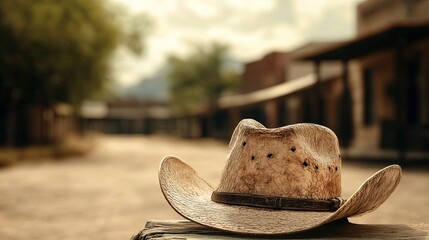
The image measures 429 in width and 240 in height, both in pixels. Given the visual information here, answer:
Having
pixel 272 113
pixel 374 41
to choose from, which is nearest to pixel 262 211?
pixel 374 41

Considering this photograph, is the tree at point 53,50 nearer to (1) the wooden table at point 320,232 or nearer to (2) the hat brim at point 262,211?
(2) the hat brim at point 262,211

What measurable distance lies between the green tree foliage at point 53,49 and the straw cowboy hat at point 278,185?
16.0 metres

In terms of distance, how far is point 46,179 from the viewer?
11.4 meters

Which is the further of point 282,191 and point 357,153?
point 357,153

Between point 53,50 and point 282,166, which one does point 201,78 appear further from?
point 282,166

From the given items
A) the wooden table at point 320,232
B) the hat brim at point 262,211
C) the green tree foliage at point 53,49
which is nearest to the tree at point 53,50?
the green tree foliage at point 53,49

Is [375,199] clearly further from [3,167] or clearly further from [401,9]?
[401,9]

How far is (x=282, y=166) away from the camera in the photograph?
216cm

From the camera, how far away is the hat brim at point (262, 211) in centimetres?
194

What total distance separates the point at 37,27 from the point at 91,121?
53.7 metres

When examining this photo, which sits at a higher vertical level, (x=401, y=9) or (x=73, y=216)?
(x=401, y=9)

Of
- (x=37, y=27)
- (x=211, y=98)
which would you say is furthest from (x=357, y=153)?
(x=211, y=98)

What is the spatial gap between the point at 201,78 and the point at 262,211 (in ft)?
164

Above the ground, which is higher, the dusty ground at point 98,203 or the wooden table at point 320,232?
the wooden table at point 320,232
